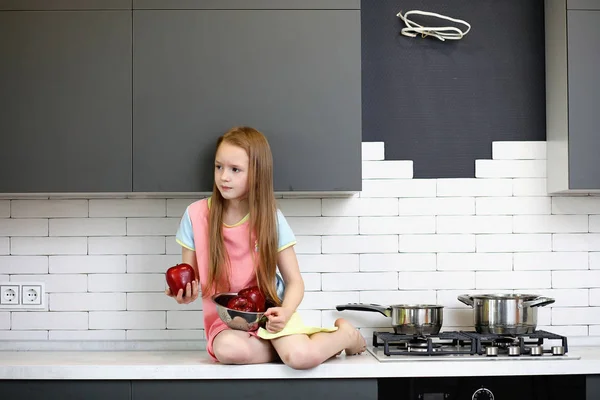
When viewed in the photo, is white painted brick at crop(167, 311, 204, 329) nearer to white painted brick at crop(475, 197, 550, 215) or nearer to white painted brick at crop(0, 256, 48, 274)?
white painted brick at crop(0, 256, 48, 274)

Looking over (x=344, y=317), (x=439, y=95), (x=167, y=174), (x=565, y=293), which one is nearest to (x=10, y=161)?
(x=167, y=174)

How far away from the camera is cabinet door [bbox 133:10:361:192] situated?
9.96 feet

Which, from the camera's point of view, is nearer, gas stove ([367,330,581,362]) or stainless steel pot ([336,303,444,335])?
gas stove ([367,330,581,362])

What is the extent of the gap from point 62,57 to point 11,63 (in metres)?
0.19

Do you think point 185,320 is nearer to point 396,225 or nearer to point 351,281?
point 351,281

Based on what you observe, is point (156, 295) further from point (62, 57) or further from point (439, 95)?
point (439, 95)

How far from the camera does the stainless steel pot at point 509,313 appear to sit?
10.3ft

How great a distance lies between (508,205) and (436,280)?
0.44 meters

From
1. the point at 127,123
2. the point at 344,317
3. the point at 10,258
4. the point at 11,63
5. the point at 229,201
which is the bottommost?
the point at 344,317

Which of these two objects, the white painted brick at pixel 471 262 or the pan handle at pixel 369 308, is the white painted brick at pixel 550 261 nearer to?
the white painted brick at pixel 471 262

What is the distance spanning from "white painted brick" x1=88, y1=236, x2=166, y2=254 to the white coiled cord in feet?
4.47

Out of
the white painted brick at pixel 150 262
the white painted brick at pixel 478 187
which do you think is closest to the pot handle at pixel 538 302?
the white painted brick at pixel 478 187

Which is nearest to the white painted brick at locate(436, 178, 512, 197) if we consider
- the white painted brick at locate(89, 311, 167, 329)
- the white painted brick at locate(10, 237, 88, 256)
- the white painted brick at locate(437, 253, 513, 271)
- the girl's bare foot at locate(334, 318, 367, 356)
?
the white painted brick at locate(437, 253, 513, 271)

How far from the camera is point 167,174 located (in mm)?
3029
